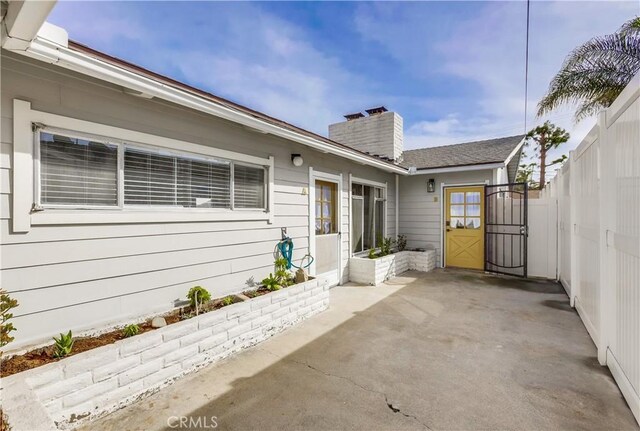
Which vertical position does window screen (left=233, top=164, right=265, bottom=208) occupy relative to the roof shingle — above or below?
below

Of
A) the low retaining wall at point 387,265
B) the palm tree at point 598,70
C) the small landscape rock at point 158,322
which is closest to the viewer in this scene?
the small landscape rock at point 158,322

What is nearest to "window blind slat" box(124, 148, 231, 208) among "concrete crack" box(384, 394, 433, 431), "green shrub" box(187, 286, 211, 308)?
"green shrub" box(187, 286, 211, 308)

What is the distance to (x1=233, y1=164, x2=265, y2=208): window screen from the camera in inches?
151

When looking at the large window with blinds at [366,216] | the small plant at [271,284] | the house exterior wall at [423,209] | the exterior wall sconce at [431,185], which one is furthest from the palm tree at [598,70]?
the small plant at [271,284]

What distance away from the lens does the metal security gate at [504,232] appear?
6863 millimetres

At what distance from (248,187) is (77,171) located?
1.88 metres

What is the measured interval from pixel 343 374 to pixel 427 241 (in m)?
6.02

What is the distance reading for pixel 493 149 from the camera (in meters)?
7.95

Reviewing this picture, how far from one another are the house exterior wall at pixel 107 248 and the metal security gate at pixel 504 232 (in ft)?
19.3

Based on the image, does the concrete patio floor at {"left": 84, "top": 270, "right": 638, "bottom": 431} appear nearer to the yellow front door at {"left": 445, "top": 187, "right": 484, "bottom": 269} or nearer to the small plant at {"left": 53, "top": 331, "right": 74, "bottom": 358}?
the small plant at {"left": 53, "top": 331, "right": 74, "bottom": 358}

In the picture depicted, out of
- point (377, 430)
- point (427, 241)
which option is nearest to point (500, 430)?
point (377, 430)

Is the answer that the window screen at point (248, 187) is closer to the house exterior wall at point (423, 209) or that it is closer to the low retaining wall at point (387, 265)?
the low retaining wall at point (387, 265)

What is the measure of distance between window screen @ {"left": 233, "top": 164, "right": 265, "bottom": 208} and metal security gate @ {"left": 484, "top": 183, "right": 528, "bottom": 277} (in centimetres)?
563

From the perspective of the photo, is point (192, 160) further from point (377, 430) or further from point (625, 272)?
point (625, 272)
